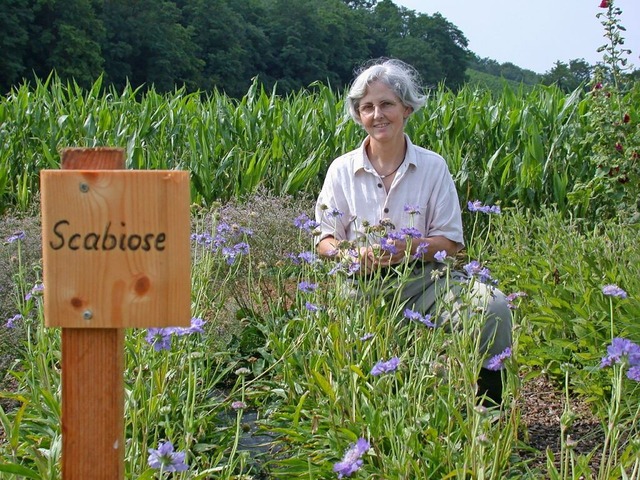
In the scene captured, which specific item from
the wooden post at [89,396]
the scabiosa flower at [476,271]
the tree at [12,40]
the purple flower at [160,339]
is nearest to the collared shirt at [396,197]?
the scabiosa flower at [476,271]

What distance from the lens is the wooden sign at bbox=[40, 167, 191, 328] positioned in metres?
1.36

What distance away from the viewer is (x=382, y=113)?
3174 mm

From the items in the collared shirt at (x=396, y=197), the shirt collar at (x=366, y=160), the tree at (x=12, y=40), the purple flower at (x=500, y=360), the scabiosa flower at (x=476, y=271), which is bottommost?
the purple flower at (x=500, y=360)

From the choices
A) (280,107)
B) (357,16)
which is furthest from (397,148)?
(357,16)

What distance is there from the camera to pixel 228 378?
3.04m

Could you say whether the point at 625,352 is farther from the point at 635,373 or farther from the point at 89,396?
the point at 89,396

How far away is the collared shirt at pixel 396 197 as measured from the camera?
3.18 metres

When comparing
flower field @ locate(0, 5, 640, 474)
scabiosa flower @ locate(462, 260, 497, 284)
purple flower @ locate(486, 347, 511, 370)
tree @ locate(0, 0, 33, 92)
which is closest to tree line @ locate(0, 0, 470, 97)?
tree @ locate(0, 0, 33, 92)

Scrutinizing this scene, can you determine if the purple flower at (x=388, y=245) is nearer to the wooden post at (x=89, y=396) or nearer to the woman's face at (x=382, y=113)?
the woman's face at (x=382, y=113)

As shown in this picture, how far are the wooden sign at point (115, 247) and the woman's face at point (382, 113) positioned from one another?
1.89 metres

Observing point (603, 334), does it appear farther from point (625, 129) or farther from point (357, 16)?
point (357, 16)

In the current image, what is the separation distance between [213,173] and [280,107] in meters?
1.33

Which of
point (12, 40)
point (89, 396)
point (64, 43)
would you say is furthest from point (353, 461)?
point (64, 43)

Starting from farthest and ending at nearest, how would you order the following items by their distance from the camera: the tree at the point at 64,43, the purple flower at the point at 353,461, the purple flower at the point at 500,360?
the tree at the point at 64,43, the purple flower at the point at 500,360, the purple flower at the point at 353,461
